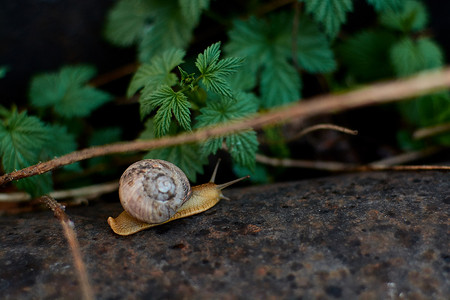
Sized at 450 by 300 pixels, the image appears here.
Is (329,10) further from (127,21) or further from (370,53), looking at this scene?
(127,21)

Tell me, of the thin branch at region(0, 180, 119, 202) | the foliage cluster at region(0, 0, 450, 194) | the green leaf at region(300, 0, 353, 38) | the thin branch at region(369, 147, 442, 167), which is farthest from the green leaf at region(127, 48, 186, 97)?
the thin branch at region(369, 147, 442, 167)

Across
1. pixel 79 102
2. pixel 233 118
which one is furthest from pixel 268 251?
pixel 79 102

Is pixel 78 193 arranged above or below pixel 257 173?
above

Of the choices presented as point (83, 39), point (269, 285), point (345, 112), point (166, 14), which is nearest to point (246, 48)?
point (166, 14)

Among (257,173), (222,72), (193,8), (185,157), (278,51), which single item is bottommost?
(257,173)

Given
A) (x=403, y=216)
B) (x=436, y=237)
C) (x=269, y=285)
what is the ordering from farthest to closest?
(x=403, y=216) → (x=436, y=237) → (x=269, y=285)

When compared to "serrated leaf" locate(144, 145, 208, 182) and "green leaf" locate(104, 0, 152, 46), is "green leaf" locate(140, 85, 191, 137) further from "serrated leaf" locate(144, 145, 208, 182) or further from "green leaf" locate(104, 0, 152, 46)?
"green leaf" locate(104, 0, 152, 46)

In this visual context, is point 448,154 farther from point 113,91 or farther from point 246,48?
point 113,91
